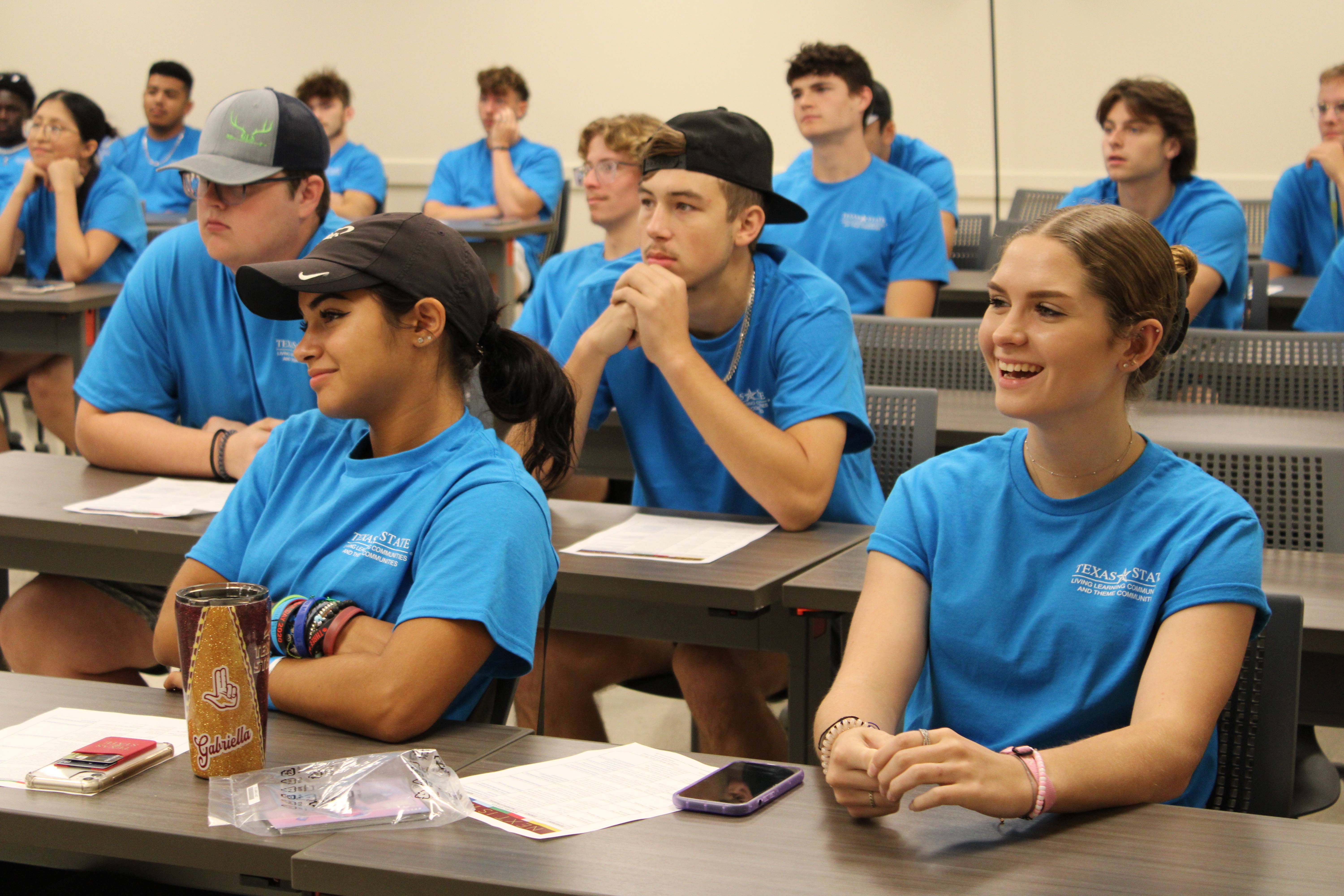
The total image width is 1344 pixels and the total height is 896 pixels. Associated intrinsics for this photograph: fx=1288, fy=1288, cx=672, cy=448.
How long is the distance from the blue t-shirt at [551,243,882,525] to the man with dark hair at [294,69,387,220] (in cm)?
536

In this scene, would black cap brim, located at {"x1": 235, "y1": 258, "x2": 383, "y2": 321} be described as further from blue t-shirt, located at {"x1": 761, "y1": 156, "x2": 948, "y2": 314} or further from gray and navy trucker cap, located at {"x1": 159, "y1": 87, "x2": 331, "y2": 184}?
blue t-shirt, located at {"x1": 761, "y1": 156, "x2": 948, "y2": 314}

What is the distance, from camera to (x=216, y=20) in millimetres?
8836

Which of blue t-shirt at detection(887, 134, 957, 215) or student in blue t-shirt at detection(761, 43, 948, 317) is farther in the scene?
blue t-shirt at detection(887, 134, 957, 215)

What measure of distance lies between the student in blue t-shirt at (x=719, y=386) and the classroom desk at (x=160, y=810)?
33.6 inches

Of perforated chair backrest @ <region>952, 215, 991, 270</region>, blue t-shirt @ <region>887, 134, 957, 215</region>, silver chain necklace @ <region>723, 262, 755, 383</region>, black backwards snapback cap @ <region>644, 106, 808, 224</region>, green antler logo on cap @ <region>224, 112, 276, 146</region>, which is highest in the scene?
blue t-shirt @ <region>887, 134, 957, 215</region>

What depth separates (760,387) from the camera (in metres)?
2.38

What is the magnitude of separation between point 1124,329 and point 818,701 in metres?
0.82

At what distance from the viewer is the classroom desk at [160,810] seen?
1.12 meters

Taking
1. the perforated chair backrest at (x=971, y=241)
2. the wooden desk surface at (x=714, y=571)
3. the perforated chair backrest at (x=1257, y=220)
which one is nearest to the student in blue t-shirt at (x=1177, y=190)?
the perforated chair backrest at (x=971, y=241)

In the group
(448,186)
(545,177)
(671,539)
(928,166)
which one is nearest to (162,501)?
(671,539)

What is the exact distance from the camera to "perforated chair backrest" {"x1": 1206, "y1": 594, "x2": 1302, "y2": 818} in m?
1.45

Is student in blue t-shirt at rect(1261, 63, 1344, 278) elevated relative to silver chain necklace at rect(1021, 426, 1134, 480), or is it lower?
elevated

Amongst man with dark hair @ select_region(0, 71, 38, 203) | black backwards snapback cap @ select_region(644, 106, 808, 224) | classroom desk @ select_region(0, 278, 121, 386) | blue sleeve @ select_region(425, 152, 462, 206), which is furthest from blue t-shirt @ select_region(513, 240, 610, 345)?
blue sleeve @ select_region(425, 152, 462, 206)

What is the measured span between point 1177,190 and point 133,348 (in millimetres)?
3172
